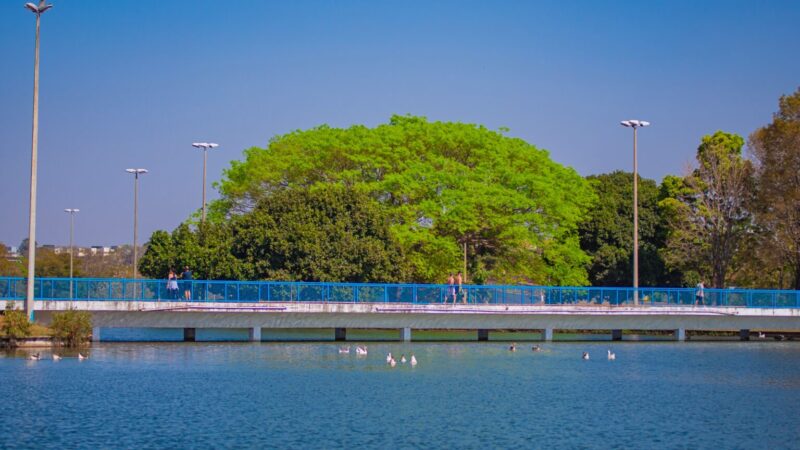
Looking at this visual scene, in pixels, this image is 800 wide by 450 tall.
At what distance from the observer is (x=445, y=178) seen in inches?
2842

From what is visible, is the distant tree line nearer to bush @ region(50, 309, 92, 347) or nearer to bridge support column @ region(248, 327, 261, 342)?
bridge support column @ region(248, 327, 261, 342)

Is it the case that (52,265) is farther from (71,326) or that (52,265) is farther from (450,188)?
(71,326)

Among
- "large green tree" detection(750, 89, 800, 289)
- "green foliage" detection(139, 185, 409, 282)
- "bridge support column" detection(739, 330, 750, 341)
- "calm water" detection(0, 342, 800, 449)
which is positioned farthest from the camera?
"large green tree" detection(750, 89, 800, 289)

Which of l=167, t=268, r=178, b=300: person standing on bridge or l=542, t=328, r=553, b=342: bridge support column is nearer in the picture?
l=167, t=268, r=178, b=300: person standing on bridge

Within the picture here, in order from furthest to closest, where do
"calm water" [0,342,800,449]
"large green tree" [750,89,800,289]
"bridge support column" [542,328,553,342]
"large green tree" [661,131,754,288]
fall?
"large green tree" [661,131,754,288], "large green tree" [750,89,800,289], "bridge support column" [542,328,553,342], "calm water" [0,342,800,449]

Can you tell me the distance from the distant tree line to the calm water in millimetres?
15064

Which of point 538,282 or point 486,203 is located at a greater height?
point 486,203

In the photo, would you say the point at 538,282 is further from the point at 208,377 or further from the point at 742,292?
the point at 208,377

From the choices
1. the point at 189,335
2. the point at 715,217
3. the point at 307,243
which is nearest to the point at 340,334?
the point at 307,243

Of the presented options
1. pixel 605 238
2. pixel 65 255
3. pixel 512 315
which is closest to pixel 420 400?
pixel 512 315

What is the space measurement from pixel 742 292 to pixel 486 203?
53.8 ft

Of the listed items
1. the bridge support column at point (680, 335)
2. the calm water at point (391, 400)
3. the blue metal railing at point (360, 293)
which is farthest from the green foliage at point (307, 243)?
the bridge support column at point (680, 335)

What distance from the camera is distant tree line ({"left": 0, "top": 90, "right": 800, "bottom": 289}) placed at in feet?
219

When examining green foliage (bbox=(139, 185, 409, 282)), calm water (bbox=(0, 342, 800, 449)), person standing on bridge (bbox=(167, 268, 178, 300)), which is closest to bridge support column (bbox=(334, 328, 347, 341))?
green foliage (bbox=(139, 185, 409, 282))
